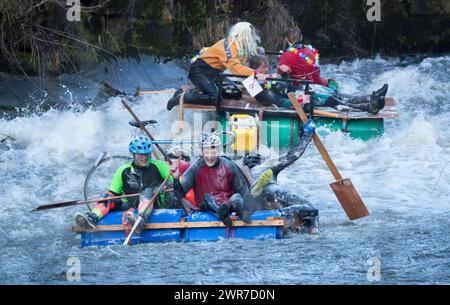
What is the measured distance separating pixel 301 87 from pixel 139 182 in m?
4.09

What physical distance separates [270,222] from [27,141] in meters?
4.75

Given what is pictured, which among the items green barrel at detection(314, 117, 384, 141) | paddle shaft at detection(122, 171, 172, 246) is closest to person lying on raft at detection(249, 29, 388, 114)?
green barrel at detection(314, 117, 384, 141)

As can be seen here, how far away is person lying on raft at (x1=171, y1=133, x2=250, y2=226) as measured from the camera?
9172 mm

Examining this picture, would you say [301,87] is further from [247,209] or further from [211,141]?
[247,209]

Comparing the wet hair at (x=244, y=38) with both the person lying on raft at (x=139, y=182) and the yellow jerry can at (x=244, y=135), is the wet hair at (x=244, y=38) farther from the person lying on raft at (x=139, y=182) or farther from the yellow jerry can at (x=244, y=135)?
the person lying on raft at (x=139, y=182)

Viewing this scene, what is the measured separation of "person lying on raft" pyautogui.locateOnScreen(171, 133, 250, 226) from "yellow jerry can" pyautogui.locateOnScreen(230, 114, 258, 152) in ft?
6.74

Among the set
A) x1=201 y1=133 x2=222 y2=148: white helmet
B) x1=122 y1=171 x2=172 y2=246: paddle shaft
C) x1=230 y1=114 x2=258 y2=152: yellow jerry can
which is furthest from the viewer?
x1=230 y1=114 x2=258 y2=152: yellow jerry can

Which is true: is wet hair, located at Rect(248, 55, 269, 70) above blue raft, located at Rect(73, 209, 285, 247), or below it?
above

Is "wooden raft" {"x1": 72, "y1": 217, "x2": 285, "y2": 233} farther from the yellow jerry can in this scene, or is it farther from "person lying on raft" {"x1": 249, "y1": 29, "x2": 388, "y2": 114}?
"person lying on raft" {"x1": 249, "y1": 29, "x2": 388, "y2": 114}

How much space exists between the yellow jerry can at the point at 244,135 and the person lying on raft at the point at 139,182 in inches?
81.5

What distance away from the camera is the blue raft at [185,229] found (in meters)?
9.17
